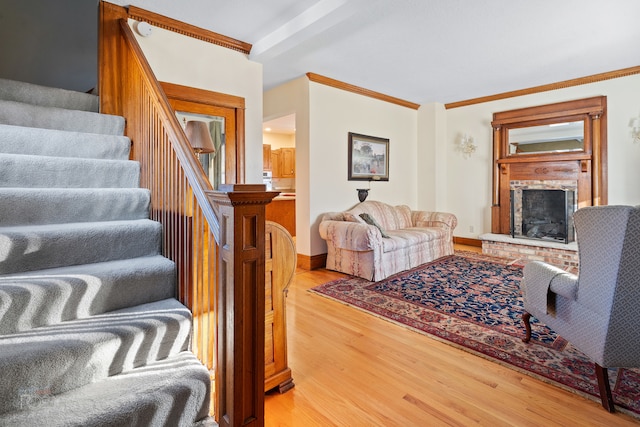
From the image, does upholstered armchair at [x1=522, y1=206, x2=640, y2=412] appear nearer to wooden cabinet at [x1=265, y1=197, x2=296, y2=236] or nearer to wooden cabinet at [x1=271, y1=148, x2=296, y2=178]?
wooden cabinet at [x1=265, y1=197, x2=296, y2=236]

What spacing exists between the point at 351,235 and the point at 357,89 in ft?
8.32

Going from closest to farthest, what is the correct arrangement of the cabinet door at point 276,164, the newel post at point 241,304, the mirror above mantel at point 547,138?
the newel post at point 241,304 → the mirror above mantel at point 547,138 → the cabinet door at point 276,164

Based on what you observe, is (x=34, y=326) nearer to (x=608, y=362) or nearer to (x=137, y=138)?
(x=137, y=138)

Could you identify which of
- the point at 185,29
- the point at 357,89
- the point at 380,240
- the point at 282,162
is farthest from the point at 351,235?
the point at 282,162

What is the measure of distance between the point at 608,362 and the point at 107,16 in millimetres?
4371

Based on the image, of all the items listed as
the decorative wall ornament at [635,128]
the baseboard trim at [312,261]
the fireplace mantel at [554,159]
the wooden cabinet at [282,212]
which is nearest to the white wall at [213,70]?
the baseboard trim at [312,261]

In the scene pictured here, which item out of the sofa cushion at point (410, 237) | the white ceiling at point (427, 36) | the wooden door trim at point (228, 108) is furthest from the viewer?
the sofa cushion at point (410, 237)

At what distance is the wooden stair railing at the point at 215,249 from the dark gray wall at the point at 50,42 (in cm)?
213

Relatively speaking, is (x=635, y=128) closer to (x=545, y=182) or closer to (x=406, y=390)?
(x=545, y=182)

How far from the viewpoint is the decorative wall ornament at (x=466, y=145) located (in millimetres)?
6082

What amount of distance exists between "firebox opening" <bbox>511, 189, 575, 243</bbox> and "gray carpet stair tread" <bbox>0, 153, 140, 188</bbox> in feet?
18.6

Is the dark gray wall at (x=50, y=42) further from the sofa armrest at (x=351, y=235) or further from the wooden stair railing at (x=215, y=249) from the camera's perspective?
the sofa armrest at (x=351, y=235)

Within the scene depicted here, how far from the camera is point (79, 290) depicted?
4.58ft

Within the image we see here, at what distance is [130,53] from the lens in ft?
8.21
